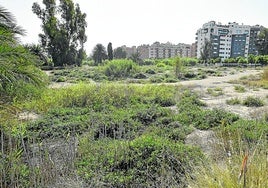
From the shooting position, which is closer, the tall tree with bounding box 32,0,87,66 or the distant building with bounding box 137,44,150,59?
the tall tree with bounding box 32,0,87,66

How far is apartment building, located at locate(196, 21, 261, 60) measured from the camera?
82.1m

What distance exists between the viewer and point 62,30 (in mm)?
34812

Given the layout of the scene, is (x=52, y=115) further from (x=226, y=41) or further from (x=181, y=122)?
(x=226, y=41)

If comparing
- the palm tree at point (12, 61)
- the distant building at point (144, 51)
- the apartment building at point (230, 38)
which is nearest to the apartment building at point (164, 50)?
the distant building at point (144, 51)

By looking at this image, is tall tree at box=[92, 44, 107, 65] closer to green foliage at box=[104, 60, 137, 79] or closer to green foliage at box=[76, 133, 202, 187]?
green foliage at box=[104, 60, 137, 79]

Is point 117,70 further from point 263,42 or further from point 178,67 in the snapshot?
point 263,42

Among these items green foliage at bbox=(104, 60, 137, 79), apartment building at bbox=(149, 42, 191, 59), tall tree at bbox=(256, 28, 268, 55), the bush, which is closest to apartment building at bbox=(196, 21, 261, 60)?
apartment building at bbox=(149, 42, 191, 59)

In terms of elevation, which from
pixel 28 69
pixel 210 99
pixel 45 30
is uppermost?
pixel 45 30

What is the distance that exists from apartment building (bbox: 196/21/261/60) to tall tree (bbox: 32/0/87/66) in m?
51.6

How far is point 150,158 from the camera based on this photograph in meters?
4.38

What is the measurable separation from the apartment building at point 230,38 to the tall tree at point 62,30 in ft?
169

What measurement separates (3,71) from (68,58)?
32.3 meters

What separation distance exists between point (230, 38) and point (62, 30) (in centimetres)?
6355

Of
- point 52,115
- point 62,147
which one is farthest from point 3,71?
point 52,115
